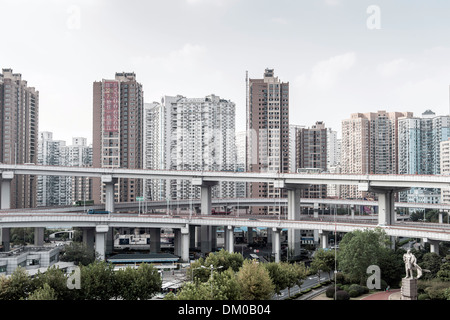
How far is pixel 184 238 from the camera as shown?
2360 inches

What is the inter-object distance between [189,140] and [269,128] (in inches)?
1111

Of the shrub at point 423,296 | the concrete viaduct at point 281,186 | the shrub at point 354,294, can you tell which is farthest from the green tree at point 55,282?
the concrete viaduct at point 281,186

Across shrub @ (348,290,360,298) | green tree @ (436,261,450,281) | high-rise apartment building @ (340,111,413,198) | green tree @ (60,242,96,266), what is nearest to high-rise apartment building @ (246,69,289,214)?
high-rise apartment building @ (340,111,413,198)

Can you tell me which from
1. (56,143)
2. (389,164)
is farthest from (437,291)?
(56,143)

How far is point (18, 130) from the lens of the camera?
9425 centimetres

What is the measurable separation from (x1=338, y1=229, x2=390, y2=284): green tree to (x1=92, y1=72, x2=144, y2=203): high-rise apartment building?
61.1 metres

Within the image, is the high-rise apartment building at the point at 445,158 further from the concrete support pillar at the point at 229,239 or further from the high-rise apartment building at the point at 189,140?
the concrete support pillar at the point at 229,239

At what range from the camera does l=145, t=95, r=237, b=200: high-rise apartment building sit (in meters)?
115

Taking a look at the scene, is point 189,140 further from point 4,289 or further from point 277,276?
point 4,289

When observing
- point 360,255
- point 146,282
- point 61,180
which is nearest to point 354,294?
point 360,255

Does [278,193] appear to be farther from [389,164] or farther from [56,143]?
[56,143]

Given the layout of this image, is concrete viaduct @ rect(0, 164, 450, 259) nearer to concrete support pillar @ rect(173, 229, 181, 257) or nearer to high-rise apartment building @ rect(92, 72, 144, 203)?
concrete support pillar @ rect(173, 229, 181, 257)

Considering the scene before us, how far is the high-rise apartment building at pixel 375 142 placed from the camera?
394 ft

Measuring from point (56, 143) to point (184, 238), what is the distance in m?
94.8
